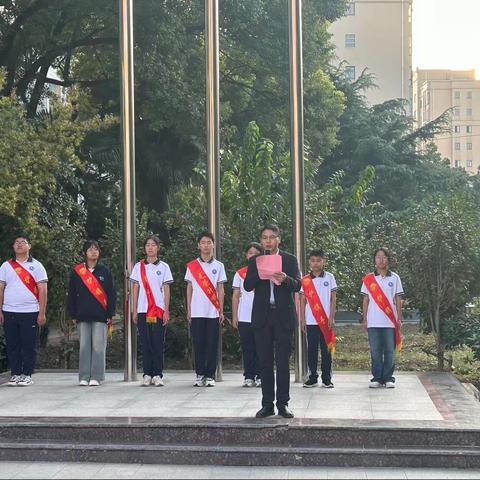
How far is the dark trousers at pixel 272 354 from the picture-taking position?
8383 mm

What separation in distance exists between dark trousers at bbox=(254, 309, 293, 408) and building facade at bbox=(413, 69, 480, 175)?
8284 cm

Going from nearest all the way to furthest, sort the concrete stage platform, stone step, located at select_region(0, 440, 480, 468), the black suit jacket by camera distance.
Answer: stone step, located at select_region(0, 440, 480, 468) < the concrete stage platform < the black suit jacket

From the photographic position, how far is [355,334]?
2342 centimetres

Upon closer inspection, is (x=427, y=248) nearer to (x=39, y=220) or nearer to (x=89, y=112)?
(x=39, y=220)

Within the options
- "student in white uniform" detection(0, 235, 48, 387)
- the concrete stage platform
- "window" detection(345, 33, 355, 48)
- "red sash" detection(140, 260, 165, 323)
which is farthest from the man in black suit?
"window" detection(345, 33, 355, 48)

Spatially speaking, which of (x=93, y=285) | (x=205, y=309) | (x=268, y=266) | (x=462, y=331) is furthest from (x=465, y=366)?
(x=268, y=266)

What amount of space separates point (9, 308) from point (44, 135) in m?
3.46

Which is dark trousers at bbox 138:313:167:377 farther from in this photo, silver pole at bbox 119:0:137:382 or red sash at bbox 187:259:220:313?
red sash at bbox 187:259:220:313

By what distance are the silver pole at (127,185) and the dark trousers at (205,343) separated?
3.20ft

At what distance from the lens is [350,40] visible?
216 feet

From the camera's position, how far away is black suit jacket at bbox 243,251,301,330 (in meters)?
8.44

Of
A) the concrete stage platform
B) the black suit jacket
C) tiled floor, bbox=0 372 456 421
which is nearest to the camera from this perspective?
the concrete stage platform

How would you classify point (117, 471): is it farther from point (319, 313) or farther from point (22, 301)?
point (22, 301)

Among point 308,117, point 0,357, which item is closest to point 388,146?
point 308,117
